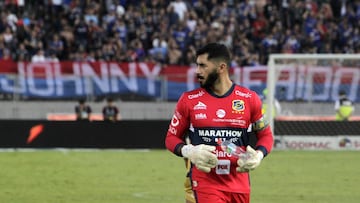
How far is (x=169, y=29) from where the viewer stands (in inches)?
1186

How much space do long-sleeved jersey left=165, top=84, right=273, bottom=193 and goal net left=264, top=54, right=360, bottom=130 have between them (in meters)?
16.3

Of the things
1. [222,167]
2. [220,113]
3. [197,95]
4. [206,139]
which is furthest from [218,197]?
[197,95]

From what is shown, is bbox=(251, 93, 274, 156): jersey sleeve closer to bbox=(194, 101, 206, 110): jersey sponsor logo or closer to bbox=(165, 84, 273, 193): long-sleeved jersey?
bbox=(165, 84, 273, 193): long-sleeved jersey

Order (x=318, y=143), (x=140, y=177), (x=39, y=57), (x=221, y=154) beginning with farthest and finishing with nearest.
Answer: (x=39, y=57) < (x=318, y=143) < (x=140, y=177) < (x=221, y=154)

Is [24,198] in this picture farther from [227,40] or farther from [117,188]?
[227,40]

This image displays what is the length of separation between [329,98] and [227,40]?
247 inches

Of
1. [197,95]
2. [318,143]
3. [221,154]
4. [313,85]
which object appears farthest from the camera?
[313,85]

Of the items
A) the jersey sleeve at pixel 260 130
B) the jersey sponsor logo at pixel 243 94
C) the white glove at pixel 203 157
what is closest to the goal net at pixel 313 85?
the jersey sleeve at pixel 260 130

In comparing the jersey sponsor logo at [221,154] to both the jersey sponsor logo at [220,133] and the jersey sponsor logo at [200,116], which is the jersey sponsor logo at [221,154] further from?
the jersey sponsor logo at [200,116]

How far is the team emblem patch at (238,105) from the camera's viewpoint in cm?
718

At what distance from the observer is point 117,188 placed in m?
14.5

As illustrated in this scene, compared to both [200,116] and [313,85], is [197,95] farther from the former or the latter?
[313,85]

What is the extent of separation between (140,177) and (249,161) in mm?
9456

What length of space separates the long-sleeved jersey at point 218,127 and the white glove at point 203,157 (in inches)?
10.7
